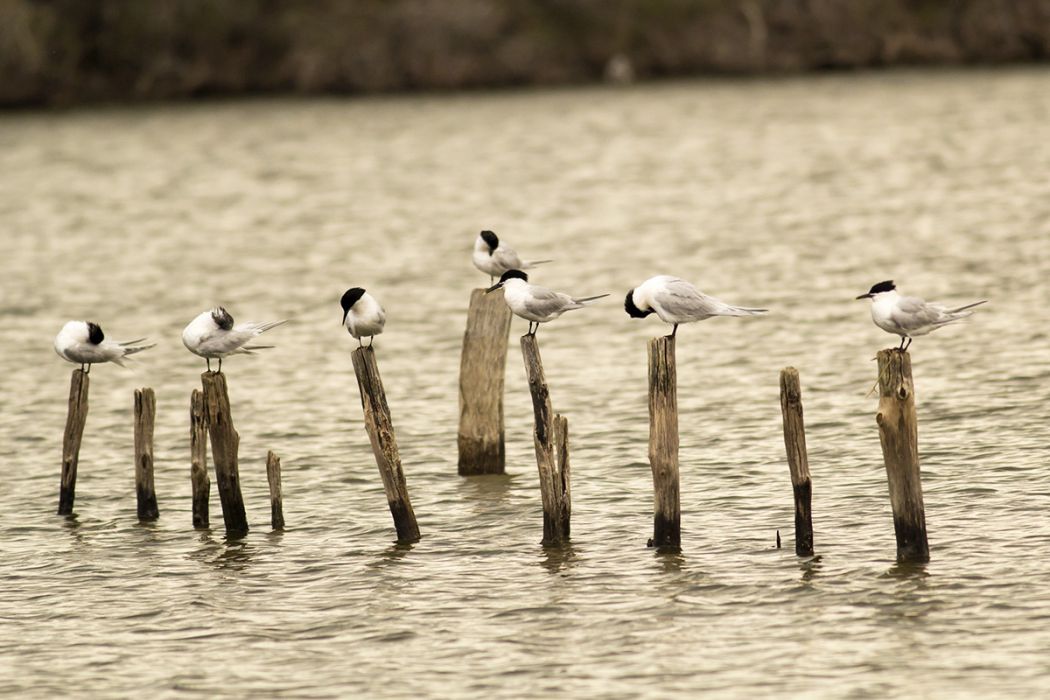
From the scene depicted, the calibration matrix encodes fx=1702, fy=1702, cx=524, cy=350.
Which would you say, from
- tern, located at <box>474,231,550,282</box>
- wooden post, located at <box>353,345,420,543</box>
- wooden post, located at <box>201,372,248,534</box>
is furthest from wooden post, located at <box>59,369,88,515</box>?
tern, located at <box>474,231,550,282</box>

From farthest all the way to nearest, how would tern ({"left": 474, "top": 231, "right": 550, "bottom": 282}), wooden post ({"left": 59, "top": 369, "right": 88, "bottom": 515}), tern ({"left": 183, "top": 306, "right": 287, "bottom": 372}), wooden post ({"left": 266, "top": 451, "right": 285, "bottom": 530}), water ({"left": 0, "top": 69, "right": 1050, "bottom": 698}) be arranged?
tern ({"left": 474, "top": 231, "right": 550, "bottom": 282}) < wooden post ({"left": 59, "top": 369, "right": 88, "bottom": 515}) < tern ({"left": 183, "top": 306, "right": 287, "bottom": 372}) < wooden post ({"left": 266, "top": 451, "right": 285, "bottom": 530}) < water ({"left": 0, "top": 69, "right": 1050, "bottom": 698})

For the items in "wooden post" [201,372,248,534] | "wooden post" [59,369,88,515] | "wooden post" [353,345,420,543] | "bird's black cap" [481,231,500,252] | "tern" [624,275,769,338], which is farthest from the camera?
"bird's black cap" [481,231,500,252]

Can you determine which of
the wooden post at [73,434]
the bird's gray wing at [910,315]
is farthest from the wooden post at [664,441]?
the wooden post at [73,434]

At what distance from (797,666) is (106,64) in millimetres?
55543

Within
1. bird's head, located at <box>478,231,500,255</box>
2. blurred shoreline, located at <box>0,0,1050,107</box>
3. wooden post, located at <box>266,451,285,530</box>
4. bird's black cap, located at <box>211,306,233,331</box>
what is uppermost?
blurred shoreline, located at <box>0,0,1050,107</box>

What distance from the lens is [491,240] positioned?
1545 cm

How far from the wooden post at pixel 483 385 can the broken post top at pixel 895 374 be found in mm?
4527

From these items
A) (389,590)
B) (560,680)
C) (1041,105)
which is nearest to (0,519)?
(389,590)

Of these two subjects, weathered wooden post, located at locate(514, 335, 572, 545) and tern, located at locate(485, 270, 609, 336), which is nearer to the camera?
weathered wooden post, located at locate(514, 335, 572, 545)

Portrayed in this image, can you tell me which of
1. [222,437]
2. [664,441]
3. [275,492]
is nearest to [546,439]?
[664,441]

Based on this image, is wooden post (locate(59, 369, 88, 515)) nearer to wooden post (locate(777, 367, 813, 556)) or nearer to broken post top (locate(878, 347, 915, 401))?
wooden post (locate(777, 367, 813, 556))

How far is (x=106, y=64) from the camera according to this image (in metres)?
61.9

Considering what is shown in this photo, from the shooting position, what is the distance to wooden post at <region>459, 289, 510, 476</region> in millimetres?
15227

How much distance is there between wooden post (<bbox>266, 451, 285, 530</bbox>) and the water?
147 millimetres
